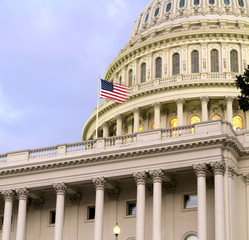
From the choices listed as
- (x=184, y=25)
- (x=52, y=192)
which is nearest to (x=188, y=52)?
(x=184, y=25)

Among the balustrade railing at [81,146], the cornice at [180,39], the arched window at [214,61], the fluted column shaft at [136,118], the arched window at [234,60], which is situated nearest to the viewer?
the balustrade railing at [81,146]

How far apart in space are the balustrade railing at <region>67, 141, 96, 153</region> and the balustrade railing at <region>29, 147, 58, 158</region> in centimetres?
133

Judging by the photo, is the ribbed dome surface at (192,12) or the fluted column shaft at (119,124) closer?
the fluted column shaft at (119,124)

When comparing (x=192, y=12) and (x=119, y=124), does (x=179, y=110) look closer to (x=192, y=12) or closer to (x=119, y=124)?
(x=119, y=124)

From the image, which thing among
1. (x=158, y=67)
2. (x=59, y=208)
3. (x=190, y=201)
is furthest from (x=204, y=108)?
(x=59, y=208)

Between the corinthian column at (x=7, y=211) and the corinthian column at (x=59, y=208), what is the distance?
4.19 meters

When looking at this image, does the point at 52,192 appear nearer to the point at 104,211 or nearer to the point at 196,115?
the point at 104,211

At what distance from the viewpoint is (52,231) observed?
61.6m

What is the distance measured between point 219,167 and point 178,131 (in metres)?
5.18

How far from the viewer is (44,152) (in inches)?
2440

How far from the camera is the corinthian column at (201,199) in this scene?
52375 millimetres

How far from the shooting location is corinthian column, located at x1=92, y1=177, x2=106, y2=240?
186ft

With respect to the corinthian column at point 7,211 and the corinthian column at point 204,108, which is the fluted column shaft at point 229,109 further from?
the corinthian column at point 7,211

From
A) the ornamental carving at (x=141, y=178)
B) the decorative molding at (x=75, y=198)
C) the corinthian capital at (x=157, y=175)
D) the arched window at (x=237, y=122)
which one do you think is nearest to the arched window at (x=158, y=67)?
the arched window at (x=237, y=122)
